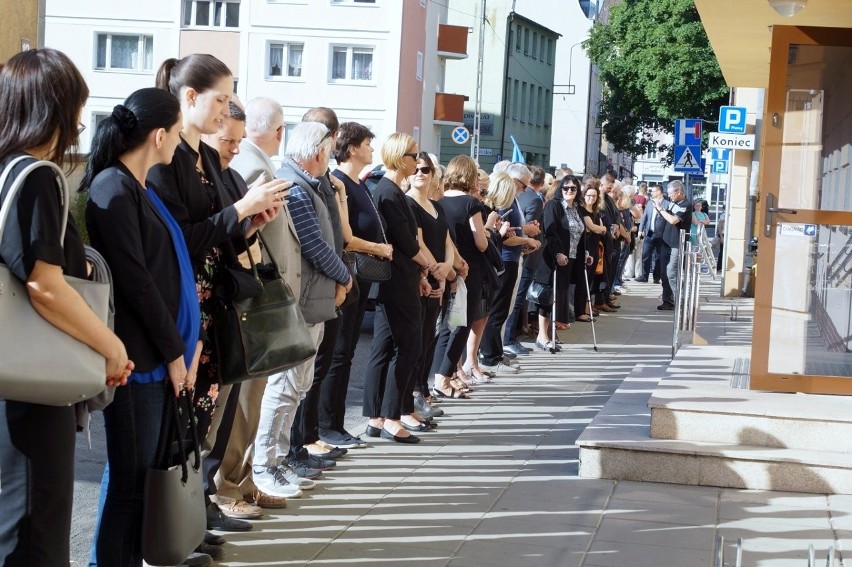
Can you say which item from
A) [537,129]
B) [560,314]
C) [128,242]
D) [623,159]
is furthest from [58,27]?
[623,159]

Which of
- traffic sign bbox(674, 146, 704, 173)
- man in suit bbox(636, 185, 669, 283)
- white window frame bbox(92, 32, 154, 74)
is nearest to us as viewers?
man in suit bbox(636, 185, 669, 283)

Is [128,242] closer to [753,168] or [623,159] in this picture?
[753,168]

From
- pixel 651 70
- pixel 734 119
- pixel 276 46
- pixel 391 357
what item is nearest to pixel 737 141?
pixel 734 119

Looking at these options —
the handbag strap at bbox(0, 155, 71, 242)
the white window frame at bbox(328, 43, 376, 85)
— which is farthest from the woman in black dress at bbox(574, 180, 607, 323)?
the white window frame at bbox(328, 43, 376, 85)

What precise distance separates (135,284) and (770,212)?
5.50m

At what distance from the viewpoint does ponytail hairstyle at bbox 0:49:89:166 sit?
12.1ft

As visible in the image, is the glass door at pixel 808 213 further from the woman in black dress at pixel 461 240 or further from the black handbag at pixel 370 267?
the woman in black dress at pixel 461 240

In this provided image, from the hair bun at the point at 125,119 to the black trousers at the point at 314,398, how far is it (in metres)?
3.17

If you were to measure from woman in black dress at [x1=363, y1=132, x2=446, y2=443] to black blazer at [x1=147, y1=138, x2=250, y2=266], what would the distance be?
3.28 metres

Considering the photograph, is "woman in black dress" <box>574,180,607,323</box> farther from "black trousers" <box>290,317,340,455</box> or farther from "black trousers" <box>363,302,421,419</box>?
"black trousers" <box>290,317,340,455</box>

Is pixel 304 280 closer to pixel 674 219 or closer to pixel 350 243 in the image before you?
pixel 350 243

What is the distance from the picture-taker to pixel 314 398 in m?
7.66

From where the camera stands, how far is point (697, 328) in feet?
47.4

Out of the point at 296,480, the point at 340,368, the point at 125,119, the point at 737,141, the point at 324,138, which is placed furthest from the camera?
the point at 737,141
